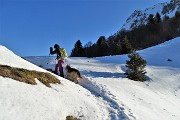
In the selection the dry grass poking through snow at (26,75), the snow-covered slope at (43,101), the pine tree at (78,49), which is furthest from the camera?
the pine tree at (78,49)

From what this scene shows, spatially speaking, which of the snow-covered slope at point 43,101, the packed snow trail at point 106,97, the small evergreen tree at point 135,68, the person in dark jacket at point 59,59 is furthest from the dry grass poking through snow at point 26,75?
the small evergreen tree at point 135,68

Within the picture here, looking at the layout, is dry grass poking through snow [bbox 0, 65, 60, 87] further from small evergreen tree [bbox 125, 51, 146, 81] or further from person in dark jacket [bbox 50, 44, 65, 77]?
small evergreen tree [bbox 125, 51, 146, 81]

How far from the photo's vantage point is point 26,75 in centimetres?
1752

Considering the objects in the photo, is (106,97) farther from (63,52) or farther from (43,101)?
(43,101)

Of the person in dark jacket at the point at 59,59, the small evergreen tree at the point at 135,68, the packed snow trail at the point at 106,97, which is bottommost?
the packed snow trail at the point at 106,97

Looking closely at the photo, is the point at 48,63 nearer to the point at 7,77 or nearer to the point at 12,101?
the point at 7,77

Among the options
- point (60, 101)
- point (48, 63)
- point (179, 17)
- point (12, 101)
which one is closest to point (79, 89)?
point (60, 101)

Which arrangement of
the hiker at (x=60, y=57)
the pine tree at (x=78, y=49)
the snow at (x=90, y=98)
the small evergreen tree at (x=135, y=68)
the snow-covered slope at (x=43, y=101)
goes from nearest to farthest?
the snow-covered slope at (x=43, y=101)
the snow at (x=90, y=98)
the hiker at (x=60, y=57)
the small evergreen tree at (x=135, y=68)
the pine tree at (x=78, y=49)

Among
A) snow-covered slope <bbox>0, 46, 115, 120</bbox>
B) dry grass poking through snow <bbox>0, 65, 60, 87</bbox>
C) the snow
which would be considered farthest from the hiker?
dry grass poking through snow <bbox>0, 65, 60, 87</bbox>

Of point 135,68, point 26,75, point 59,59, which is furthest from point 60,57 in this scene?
point 135,68

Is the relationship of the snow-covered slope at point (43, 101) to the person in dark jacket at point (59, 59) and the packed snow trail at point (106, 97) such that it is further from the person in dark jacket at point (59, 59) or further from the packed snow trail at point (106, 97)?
the person in dark jacket at point (59, 59)

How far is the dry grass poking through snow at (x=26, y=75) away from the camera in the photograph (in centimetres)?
1656

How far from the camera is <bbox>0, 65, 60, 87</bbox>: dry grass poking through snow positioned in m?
16.6

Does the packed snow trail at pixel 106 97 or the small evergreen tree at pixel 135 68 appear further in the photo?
the small evergreen tree at pixel 135 68
